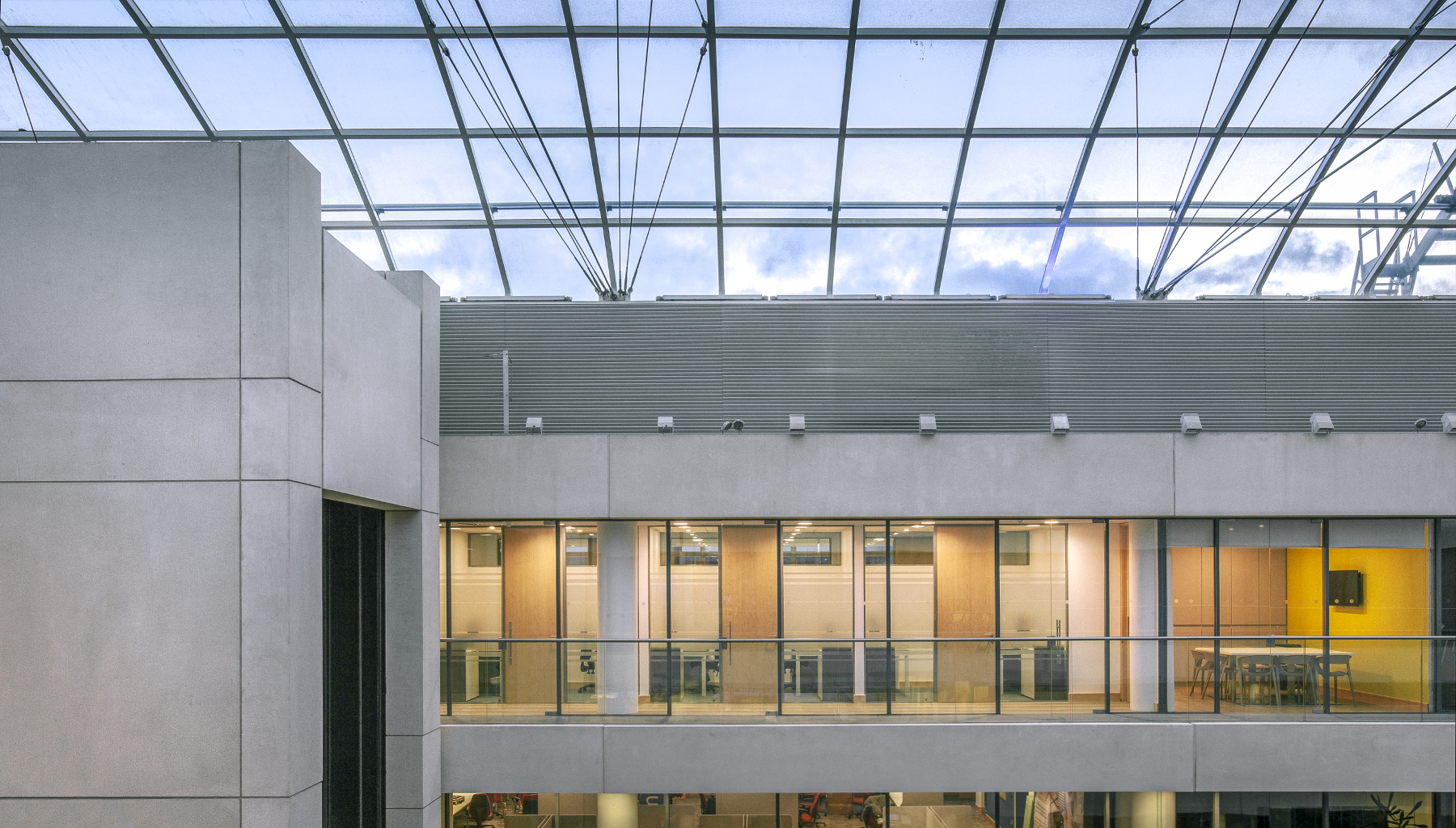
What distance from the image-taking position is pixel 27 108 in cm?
1388

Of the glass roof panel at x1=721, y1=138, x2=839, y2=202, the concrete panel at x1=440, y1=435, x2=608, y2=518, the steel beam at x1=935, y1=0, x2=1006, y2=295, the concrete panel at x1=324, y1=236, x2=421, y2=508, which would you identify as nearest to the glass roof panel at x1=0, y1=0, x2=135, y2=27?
the concrete panel at x1=324, y1=236, x2=421, y2=508

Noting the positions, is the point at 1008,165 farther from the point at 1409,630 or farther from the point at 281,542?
the point at 281,542

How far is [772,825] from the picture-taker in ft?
42.8

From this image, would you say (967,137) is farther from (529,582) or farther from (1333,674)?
(529,582)

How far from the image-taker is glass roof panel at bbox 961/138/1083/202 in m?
14.9

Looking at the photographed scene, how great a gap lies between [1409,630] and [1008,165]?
8662mm

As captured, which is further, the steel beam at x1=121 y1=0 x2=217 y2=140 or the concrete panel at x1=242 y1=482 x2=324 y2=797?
the steel beam at x1=121 y1=0 x2=217 y2=140

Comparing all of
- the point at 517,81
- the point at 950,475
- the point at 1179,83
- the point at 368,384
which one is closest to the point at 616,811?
the point at 950,475

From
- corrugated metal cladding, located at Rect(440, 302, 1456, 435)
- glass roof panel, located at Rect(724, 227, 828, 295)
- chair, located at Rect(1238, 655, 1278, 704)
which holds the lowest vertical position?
chair, located at Rect(1238, 655, 1278, 704)

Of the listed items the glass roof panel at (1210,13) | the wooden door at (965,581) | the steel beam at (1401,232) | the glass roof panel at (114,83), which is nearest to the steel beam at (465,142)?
the glass roof panel at (114,83)

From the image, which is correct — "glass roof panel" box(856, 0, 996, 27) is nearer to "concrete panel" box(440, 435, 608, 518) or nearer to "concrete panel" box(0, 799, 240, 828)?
"concrete panel" box(440, 435, 608, 518)

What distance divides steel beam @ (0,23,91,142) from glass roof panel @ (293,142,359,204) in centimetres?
296

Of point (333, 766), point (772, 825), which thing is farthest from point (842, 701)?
point (333, 766)

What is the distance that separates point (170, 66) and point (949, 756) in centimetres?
1406
